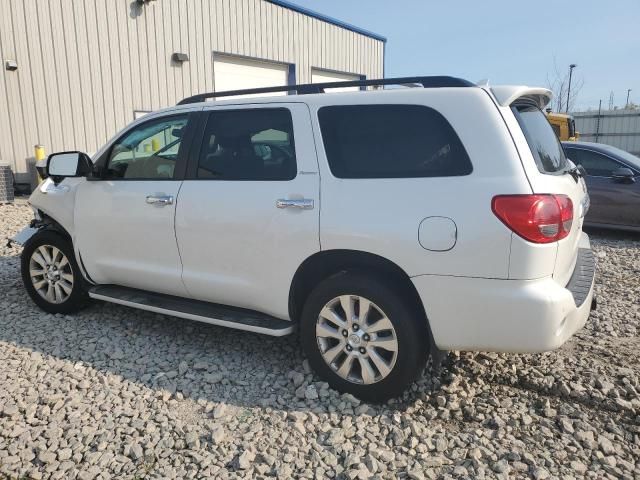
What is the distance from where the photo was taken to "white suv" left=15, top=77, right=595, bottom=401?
2.74 metres

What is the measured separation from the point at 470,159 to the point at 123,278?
2.75 m

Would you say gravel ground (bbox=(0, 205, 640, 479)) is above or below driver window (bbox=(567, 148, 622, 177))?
below

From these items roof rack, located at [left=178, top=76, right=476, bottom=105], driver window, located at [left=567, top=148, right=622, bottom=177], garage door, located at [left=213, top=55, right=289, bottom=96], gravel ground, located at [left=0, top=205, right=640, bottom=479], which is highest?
garage door, located at [left=213, top=55, right=289, bottom=96]

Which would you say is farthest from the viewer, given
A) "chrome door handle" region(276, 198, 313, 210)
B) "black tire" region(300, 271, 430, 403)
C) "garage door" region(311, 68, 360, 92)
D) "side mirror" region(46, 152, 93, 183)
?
"garage door" region(311, 68, 360, 92)

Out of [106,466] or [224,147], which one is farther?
[224,147]

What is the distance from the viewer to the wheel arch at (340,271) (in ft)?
9.95

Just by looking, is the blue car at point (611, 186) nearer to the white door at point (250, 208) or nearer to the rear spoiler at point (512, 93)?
the rear spoiler at point (512, 93)

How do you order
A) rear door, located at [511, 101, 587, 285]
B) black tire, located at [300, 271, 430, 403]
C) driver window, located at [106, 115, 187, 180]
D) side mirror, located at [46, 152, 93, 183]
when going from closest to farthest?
rear door, located at [511, 101, 587, 285]
black tire, located at [300, 271, 430, 403]
driver window, located at [106, 115, 187, 180]
side mirror, located at [46, 152, 93, 183]

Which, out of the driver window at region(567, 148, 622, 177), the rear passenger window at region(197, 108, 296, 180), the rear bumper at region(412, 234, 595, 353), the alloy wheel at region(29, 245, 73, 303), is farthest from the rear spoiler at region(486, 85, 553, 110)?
the driver window at region(567, 148, 622, 177)

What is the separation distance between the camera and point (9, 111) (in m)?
10.5

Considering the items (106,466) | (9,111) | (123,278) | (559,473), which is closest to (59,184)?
(123,278)

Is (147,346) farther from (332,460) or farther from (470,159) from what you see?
(470,159)

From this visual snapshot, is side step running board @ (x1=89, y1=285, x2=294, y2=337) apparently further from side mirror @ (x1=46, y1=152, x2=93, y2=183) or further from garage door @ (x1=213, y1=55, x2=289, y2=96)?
garage door @ (x1=213, y1=55, x2=289, y2=96)

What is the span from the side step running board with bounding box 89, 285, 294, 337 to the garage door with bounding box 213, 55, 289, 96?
10809mm
